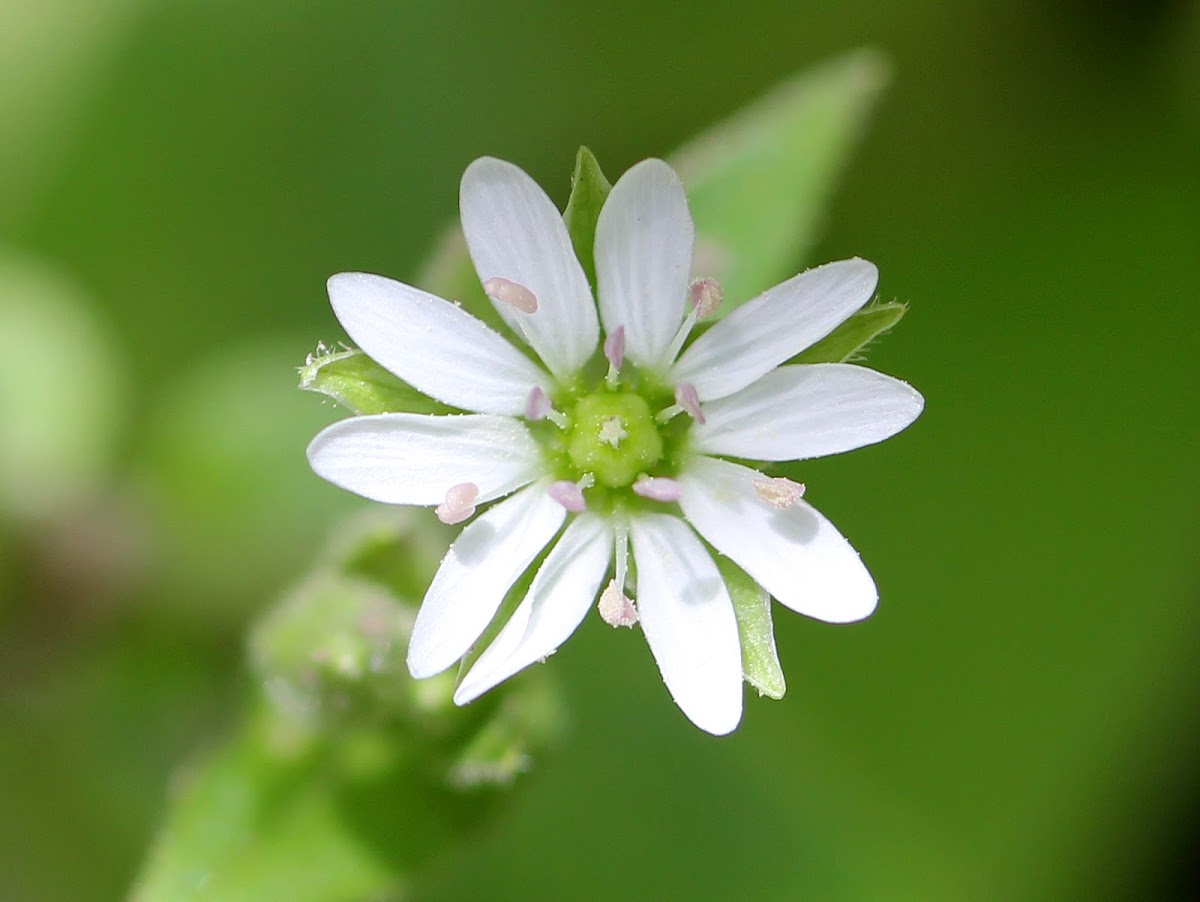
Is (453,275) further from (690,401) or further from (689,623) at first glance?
(689,623)

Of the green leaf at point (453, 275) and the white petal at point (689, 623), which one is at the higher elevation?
the green leaf at point (453, 275)

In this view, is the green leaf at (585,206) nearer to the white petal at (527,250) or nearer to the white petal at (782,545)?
the white petal at (527,250)

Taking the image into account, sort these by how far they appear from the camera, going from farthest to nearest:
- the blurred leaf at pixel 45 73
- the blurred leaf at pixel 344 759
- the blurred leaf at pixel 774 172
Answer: the blurred leaf at pixel 45 73
the blurred leaf at pixel 774 172
the blurred leaf at pixel 344 759

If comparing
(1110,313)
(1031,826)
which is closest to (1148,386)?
(1110,313)

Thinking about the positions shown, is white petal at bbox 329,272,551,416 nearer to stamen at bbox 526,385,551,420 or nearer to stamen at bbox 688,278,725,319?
stamen at bbox 526,385,551,420

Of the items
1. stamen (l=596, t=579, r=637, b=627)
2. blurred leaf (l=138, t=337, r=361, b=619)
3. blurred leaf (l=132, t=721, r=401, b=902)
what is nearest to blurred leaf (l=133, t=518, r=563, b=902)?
blurred leaf (l=132, t=721, r=401, b=902)

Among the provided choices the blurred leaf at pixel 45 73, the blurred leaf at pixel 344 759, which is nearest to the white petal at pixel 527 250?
the blurred leaf at pixel 344 759

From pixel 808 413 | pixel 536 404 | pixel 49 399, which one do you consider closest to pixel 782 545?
pixel 808 413

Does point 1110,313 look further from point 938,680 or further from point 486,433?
point 486,433
